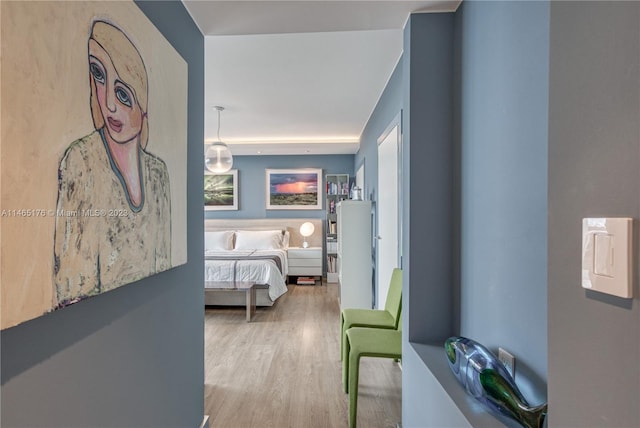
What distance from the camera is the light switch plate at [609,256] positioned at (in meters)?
0.41

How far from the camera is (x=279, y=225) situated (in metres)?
5.78

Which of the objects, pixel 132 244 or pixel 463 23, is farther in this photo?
pixel 463 23

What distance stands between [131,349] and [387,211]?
2.36 m

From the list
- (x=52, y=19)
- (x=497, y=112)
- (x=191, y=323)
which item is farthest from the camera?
(x=191, y=323)

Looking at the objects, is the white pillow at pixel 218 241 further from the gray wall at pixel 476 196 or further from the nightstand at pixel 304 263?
the gray wall at pixel 476 196

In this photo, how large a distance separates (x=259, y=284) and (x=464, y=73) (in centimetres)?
329

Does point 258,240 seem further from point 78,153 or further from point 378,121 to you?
point 78,153

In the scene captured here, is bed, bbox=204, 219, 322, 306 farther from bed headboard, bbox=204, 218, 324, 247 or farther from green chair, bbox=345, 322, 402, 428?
green chair, bbox=345, 322, 402, 428

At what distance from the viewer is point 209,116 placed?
12.6ft

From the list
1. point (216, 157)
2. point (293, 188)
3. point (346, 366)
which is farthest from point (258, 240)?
point (346, 366)

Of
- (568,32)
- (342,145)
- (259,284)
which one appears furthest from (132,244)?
(342,145)

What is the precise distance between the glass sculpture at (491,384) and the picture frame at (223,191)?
5.36 metres

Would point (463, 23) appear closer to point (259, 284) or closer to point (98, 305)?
point (98, 305)

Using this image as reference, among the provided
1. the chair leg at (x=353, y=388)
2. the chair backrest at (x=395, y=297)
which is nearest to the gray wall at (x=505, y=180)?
the chair leg at (x=353, y=388)
